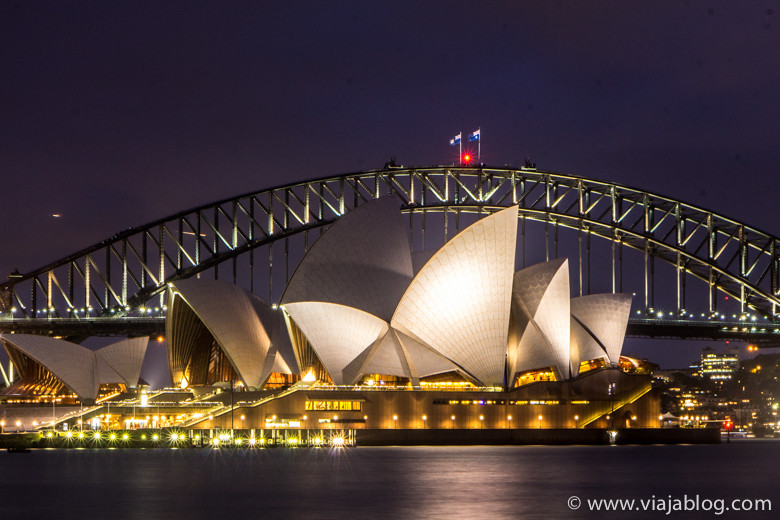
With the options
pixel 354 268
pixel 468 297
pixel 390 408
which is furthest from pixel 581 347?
pixel 354 268

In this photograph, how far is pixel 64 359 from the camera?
332 ft

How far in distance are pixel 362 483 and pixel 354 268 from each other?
32.7m

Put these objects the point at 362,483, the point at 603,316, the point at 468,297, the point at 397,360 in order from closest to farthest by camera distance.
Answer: the point at 362,483 < the point at 468,297 < the point at 397,360 < the point at 603,316

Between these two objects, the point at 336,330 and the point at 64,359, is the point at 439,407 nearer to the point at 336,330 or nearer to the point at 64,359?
the point at 336,330

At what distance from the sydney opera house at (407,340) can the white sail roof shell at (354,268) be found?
0.30 feet

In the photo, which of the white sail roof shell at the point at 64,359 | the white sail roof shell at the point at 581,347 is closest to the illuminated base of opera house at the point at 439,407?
the white sail roof shell at the point at 581,347

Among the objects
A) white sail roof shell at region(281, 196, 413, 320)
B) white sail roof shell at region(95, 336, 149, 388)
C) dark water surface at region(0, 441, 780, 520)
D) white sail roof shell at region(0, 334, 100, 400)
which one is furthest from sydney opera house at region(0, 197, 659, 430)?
white sail roof shell at region(95, 336, 149, 388)

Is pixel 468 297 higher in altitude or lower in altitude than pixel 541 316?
higher

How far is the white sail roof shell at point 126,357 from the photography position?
349 ft

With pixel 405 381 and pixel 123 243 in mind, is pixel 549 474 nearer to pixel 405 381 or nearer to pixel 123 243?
pixel 405 381

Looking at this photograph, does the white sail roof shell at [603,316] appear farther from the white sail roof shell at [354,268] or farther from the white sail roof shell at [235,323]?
the white sail roof shell at [235,323]

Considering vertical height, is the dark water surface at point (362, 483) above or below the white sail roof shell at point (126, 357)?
below

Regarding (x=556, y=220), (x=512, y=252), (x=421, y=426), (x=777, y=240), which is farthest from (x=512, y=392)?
(x=777, y=240)

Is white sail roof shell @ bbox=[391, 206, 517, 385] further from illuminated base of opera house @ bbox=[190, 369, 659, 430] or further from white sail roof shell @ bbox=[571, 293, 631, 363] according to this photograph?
white sail roof shell @ bbox=[571, 293, 631, 363]
